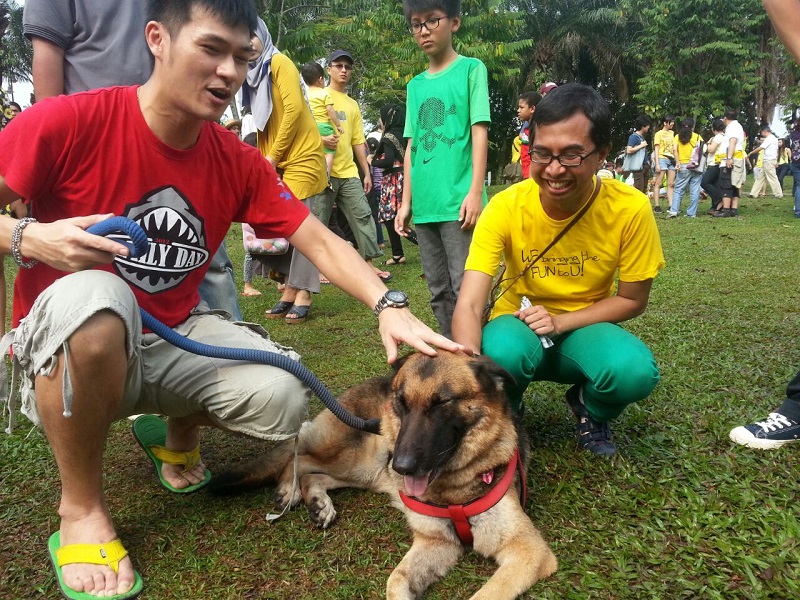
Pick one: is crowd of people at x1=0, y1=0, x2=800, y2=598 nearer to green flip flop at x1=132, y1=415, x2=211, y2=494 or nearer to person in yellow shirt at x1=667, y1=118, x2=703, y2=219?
green flip flop at x1=132, y1=415, x2=211, y2=494

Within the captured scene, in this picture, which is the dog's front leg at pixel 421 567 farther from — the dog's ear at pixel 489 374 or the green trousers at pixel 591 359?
the green trousers at pixel 591 359

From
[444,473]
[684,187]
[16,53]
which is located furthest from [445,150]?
[16,53]

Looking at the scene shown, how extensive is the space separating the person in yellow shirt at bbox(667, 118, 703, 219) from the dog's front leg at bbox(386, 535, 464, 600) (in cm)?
1411

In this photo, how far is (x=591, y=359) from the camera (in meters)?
2.85

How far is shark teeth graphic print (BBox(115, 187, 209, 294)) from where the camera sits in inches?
93.6

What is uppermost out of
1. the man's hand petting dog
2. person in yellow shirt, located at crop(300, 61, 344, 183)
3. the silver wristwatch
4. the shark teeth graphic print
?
person in yellow shirt, located at crop(300, 61, 344, 183)

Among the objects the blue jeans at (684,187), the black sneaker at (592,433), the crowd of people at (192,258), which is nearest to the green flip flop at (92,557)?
the crowd of people at (192,258)

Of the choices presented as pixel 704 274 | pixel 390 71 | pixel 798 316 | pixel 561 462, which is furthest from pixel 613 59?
pixel 561 462

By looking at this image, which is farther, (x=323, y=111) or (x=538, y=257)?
(x=323, y=111)

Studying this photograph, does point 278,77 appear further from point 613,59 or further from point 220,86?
point 613,59

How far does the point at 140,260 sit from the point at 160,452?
98cm

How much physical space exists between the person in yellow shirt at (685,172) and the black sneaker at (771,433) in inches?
505

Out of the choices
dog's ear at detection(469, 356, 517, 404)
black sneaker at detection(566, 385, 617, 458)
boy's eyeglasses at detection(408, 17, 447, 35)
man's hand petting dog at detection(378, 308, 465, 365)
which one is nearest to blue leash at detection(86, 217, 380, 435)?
man's hand petting dog at detection(378, 308, 465, 365)

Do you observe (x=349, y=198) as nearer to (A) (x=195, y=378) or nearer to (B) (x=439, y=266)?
(B) (x=439, y=266)
